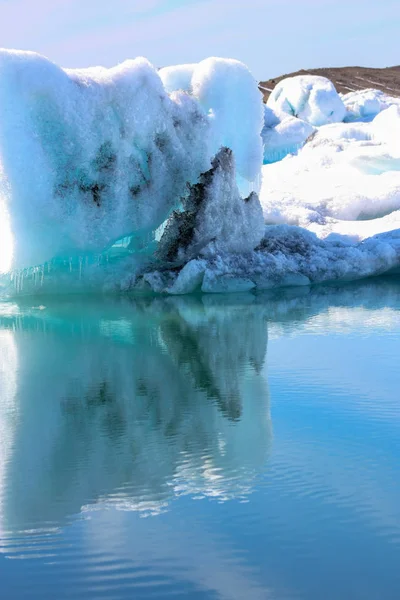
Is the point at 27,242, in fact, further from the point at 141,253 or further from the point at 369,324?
the point at 369,324

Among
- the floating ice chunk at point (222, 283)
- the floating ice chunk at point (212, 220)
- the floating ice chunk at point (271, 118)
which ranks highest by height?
the floating ice chunk at point (271, 118)

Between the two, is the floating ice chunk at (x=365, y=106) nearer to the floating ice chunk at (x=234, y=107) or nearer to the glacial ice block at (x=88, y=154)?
the floating ice chunk at (x=234, y=107)

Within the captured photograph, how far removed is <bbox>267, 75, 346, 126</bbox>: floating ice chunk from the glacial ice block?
15855mm

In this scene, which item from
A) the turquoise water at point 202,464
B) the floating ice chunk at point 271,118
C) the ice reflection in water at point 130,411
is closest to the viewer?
the turquoise water at point 202,464

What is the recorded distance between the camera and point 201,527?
2.86 metres

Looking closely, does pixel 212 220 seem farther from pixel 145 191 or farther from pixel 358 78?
pixel 358 78

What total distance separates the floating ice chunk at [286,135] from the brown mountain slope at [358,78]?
9989 millimetres

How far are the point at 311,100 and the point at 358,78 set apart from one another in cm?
864

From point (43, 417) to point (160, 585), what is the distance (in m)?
1.99

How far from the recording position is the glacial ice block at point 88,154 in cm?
779

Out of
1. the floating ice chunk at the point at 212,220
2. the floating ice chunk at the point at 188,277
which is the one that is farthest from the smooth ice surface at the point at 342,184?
the floating ice chunk at the point at 188,277

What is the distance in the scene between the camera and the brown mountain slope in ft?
104

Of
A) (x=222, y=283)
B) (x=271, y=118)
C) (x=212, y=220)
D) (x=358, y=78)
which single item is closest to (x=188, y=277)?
(x=222, y=283)

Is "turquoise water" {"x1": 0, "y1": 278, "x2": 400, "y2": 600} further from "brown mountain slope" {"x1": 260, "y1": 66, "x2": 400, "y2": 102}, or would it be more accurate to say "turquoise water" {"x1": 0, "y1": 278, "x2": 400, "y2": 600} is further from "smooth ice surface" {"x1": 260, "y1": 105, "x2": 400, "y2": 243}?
"brown mountain slope" {"x1": 260, "y1": 66, "x2": 400, "y2": 102}
